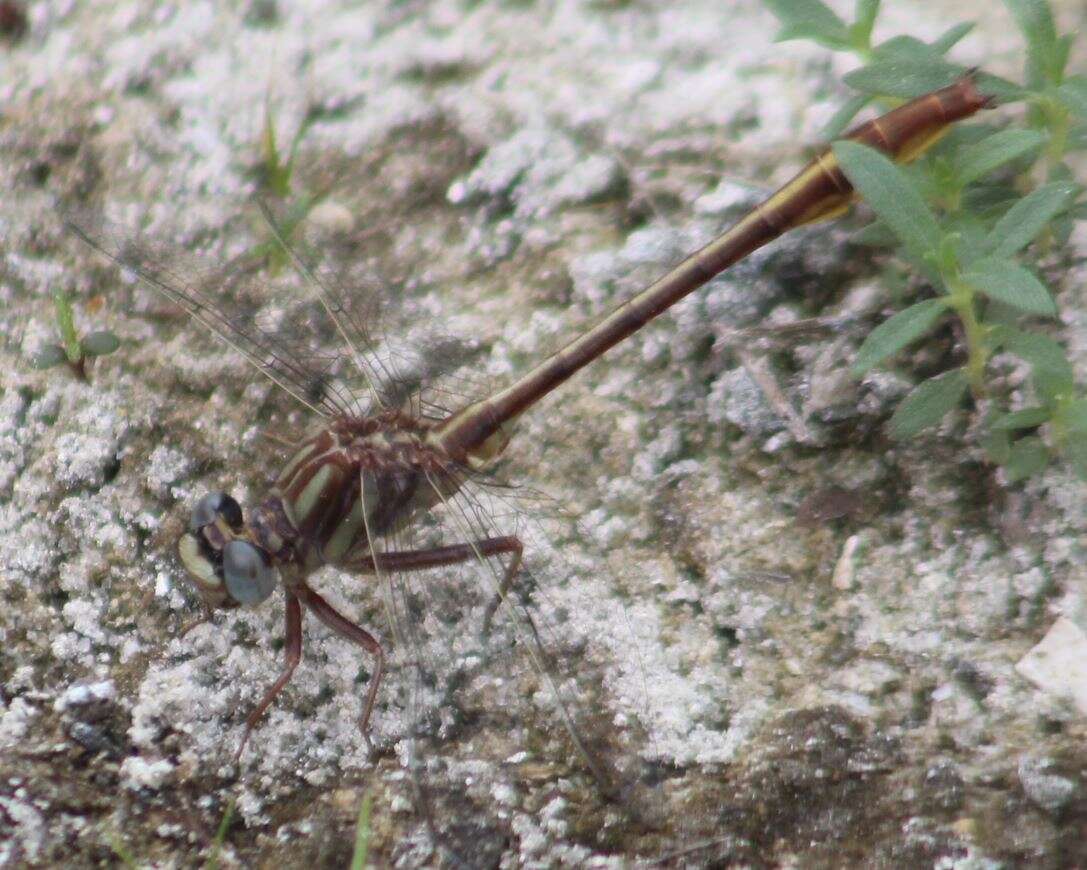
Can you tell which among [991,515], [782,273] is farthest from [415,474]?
[991,515]

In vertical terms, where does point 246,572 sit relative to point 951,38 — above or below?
below

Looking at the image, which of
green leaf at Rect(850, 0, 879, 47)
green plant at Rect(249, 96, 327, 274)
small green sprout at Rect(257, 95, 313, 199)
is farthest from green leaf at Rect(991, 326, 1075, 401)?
small green sprout at Rect(257, 95, 313, 199)

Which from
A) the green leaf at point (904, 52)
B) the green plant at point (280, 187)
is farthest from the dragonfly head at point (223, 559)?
the green leaf at point (904, 52)

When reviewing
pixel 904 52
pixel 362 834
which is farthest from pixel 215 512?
pixel 904 52

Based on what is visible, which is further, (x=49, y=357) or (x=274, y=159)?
(x=274, y=159)

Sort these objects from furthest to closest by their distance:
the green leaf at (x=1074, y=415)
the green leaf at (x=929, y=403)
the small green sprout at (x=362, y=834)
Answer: the green leaf at (x=929, y=403) → the green leaf at (x=1074, y=415) → the small green sprout at (x=362, y=834)

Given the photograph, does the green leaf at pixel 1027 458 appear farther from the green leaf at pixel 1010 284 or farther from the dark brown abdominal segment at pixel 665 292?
the dark brown abdominal segment at pixel 665 292

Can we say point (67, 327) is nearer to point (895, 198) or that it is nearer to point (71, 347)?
point (71, 347)
